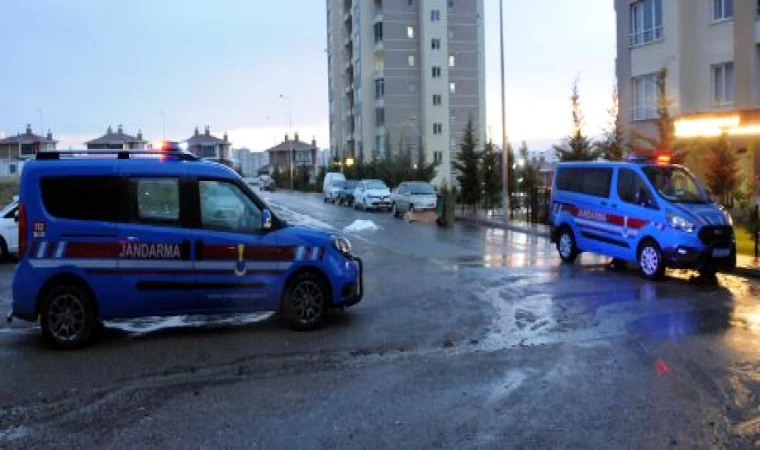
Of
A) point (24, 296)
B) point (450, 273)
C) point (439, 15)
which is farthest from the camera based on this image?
point (439, 15)

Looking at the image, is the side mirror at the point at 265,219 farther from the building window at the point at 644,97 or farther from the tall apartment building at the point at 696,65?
the building window at the point at 644,97

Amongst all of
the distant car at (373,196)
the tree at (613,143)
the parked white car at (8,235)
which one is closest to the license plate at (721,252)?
the tree at (613,143)

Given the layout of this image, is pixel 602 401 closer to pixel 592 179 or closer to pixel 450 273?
pixel 450 273

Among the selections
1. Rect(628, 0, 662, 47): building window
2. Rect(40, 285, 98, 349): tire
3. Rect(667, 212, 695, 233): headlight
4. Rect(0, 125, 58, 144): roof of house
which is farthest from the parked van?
Rect(0, 125, 58, 144): roof of house

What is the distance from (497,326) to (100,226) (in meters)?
4.89

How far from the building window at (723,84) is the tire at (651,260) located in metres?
19.1

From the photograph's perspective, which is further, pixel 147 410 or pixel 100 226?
pixel 100 226

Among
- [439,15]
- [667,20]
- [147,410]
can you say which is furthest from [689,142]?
[439,15]

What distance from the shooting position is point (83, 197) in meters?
9.17

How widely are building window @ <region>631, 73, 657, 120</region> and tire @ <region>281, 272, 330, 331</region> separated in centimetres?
2701

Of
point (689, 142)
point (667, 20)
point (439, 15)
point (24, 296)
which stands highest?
point (439, 15)

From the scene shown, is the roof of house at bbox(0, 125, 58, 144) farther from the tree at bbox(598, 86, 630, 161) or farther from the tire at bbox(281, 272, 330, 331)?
the tire at bbox(281, 272, 330, 331)

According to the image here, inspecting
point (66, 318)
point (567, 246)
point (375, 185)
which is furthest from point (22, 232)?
point (375, 185)

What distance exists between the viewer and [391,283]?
46.7 ft
